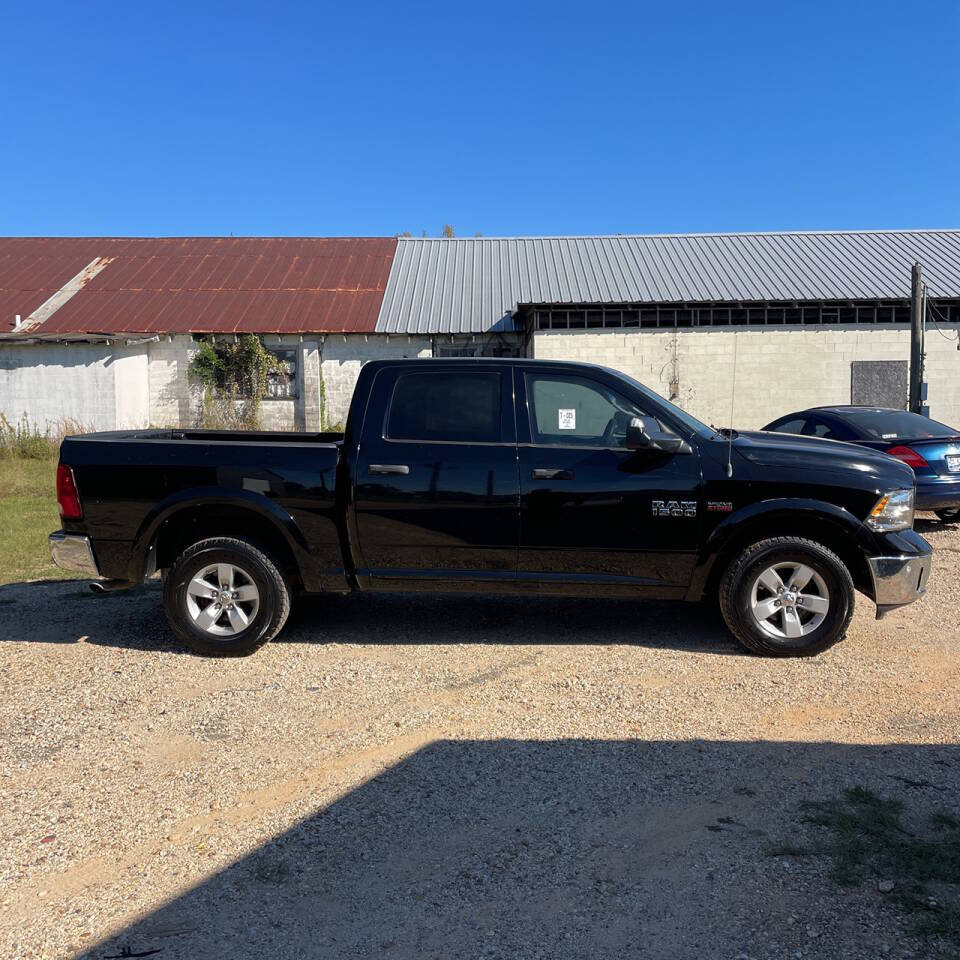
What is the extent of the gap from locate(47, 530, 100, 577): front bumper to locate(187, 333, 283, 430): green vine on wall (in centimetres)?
1702

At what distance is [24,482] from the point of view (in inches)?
617

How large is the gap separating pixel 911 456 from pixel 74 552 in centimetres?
824

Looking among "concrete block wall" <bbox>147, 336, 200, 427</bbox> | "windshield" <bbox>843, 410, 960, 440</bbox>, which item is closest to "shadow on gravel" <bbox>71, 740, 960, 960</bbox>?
"windshield" <bbox>843, 410, 960, 440</bbox>

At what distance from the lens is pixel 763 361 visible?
2064cm

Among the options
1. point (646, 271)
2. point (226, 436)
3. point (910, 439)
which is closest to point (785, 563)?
point (226, 436)

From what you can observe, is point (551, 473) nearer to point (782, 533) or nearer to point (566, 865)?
point (782, 533)

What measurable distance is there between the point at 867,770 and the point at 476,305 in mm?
20608

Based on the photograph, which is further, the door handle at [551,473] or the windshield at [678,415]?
the windshield at [678,415]

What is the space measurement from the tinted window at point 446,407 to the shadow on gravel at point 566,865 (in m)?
2.30

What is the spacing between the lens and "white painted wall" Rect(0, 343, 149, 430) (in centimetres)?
2069

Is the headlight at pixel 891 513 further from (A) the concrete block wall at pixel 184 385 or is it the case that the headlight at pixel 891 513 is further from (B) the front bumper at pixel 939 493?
(A) the concrete block wall at pixel 184 385

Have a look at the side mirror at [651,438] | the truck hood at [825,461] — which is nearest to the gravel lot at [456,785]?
the truck hood at [825,461]

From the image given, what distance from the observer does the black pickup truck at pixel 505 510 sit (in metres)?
5.77

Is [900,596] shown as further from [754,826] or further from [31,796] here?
[31,796]
